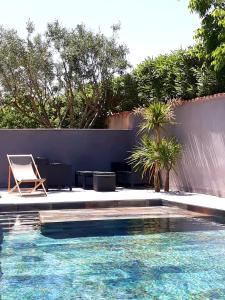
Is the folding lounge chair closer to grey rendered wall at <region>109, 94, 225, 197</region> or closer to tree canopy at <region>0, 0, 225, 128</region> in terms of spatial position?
grey rendered wall at <region>109, 94, 225, 197</region>

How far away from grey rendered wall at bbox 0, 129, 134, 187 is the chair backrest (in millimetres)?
1687

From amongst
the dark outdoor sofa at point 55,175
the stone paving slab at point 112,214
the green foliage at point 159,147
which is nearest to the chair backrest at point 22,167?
the dark outdoor sofa at point 55,175

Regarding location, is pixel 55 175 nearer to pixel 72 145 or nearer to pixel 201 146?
pixel 72 145

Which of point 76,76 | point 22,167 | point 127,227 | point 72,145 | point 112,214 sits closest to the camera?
point 127,227

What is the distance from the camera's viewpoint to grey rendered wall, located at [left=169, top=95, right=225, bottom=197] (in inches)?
476

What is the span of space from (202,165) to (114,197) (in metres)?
2.55

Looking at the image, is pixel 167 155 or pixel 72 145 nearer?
pixel 167 155

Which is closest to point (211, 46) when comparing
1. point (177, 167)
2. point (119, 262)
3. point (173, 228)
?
point (177, 167)

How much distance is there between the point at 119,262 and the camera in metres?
6.43

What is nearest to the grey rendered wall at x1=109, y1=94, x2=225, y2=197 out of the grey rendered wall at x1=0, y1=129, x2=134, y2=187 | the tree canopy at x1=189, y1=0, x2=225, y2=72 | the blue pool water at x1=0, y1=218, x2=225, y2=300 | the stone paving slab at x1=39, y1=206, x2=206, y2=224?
the tree canopy at x1=189, y1=0, x2=225, y2=72

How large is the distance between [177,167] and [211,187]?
1798 millimetres

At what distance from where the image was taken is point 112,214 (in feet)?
33.0

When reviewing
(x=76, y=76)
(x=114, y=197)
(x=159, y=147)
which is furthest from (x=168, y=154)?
(x=76, y=76)

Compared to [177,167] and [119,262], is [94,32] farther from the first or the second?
[119,262]
